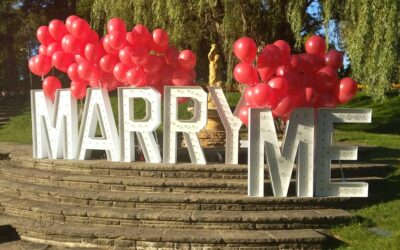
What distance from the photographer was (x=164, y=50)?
819 cm

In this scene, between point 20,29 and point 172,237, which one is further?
point 20,29

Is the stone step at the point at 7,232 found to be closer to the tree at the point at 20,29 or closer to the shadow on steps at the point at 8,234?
the shadow on steps at the point at 8,234

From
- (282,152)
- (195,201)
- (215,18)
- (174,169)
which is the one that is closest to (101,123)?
(174,169)

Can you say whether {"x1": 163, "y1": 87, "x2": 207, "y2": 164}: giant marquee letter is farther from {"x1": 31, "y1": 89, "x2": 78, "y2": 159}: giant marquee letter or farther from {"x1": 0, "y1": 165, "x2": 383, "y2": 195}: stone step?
{"x1": 31, "y1": 89, "x2": 78, "y2": 159}: giant marquee letter

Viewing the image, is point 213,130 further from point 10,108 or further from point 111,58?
point 10,108

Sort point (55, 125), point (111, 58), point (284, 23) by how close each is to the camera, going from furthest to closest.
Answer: point (284, 23) < point (55, 125) < point (111, 58)

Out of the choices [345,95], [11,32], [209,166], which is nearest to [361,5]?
[345,95]

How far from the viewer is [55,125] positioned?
27.1ft

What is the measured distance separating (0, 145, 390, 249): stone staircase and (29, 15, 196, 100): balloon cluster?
1.60m

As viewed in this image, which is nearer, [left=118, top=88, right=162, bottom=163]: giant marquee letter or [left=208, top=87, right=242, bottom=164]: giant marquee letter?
[left=208, top=87, right=242, bottom=164]: giant marquee letter

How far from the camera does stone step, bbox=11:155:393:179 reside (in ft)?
22.9

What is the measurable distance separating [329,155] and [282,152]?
66 cm

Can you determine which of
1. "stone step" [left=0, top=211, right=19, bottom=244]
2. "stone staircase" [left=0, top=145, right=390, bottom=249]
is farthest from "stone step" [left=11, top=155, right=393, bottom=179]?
"stone step" [left=0, top=211, right=19, bottom=244]

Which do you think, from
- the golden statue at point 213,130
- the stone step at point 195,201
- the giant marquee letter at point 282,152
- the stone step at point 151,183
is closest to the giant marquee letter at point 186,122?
the stone step at point 151,183
